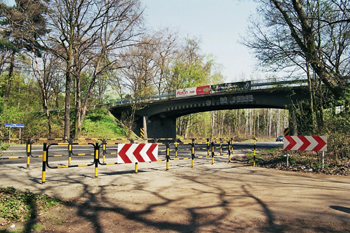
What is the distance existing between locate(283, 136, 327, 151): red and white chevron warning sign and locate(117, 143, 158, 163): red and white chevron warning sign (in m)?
6.06

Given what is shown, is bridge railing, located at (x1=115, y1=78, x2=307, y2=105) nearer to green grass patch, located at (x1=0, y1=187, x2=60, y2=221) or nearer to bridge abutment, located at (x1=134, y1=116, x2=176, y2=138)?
bridge abutment, located at (x1=134, y1=116, x2=176, y2=138)

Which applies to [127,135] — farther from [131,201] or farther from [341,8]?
[131,201]

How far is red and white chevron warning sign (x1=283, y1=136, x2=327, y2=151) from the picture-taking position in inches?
468

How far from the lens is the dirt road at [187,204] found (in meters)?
4.84

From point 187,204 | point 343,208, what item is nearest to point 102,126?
point 187,204

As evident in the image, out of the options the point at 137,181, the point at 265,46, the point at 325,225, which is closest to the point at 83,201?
the point at 137,181

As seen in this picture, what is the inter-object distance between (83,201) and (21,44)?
2936cm

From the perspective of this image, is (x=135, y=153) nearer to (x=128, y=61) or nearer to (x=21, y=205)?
(x=21, y=205)

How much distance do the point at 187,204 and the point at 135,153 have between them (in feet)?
13.4

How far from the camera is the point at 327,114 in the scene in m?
15.5

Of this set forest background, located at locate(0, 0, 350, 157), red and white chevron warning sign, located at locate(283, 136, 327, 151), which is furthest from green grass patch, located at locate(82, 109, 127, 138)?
red and white chevron warning sign, located at locate(283, 136, 327, 151)

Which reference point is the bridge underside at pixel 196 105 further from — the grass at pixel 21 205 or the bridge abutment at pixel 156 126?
the grass at pixel 21 205

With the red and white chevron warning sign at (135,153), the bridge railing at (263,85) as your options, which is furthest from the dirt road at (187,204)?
the bridge railing at (263,85)

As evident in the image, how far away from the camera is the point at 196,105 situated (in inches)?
→ 1572
